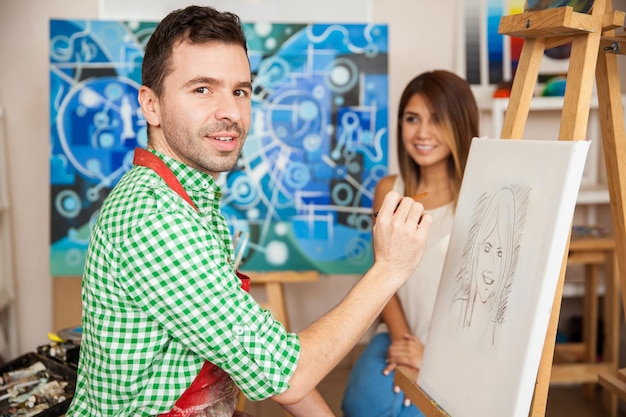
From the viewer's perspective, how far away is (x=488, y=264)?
1431mm

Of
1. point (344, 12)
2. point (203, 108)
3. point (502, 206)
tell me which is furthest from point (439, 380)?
point (344, 12)

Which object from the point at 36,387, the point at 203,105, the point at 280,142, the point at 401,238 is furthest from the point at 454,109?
the point at 36,387

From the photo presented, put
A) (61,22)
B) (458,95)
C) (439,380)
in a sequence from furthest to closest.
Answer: (61,22) → (458,95) → (439,380)

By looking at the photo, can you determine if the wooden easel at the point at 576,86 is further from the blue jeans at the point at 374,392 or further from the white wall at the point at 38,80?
the white wall at the point at 38,80

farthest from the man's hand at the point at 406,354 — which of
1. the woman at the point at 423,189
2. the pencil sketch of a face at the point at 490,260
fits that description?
the pencil sketch of a face at the point at 490,260

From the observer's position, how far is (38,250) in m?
3.45

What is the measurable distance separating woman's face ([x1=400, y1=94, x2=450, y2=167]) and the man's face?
3.47 feet

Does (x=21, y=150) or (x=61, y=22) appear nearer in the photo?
(x=61, y=22)

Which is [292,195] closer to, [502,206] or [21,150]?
[21,150]

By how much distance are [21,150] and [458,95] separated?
7.37 feet

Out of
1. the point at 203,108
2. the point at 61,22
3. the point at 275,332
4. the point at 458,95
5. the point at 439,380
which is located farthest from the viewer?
the point at 61,22

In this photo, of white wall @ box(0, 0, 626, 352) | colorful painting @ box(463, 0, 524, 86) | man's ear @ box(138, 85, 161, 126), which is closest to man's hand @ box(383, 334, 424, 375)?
man's ear @ box(138, 85, 161, 126)

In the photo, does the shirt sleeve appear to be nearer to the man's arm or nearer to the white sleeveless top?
the man's arm

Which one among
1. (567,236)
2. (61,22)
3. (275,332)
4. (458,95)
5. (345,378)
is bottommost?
(345,378)
